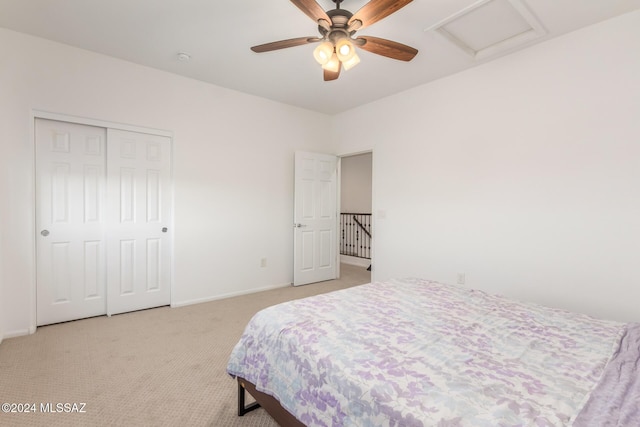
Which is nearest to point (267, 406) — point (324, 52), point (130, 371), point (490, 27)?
point (130, 371)

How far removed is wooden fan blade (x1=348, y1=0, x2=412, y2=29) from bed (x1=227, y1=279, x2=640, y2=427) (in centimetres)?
173

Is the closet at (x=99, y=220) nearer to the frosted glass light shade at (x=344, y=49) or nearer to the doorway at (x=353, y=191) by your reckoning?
the frosted glass light shade at (x=344, y=49)

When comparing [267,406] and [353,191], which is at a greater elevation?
[353,191]

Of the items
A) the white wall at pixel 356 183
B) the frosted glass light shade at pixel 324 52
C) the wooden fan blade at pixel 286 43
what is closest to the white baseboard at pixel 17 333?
the wooden fan blade at pixel 286 43

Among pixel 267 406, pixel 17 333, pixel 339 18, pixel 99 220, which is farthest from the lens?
pixel 99 220

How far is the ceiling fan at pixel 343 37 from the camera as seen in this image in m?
1.76

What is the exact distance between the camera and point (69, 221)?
2.95m

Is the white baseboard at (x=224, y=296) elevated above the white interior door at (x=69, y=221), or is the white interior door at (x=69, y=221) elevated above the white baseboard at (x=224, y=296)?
the white interior door at (x=69, y=221)

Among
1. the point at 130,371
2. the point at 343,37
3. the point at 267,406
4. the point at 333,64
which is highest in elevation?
the point at 343,37

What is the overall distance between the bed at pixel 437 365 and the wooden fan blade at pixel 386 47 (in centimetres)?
173

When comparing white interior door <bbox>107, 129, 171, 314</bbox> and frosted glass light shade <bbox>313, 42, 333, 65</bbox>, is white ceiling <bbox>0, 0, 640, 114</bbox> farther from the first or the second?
white interior door <bbox>107, 129, 171, 314</bbox>

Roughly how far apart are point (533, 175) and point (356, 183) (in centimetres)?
496

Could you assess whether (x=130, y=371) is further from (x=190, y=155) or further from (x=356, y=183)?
(x=356, y=183)

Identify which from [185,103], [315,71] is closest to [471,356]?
[315,71]
